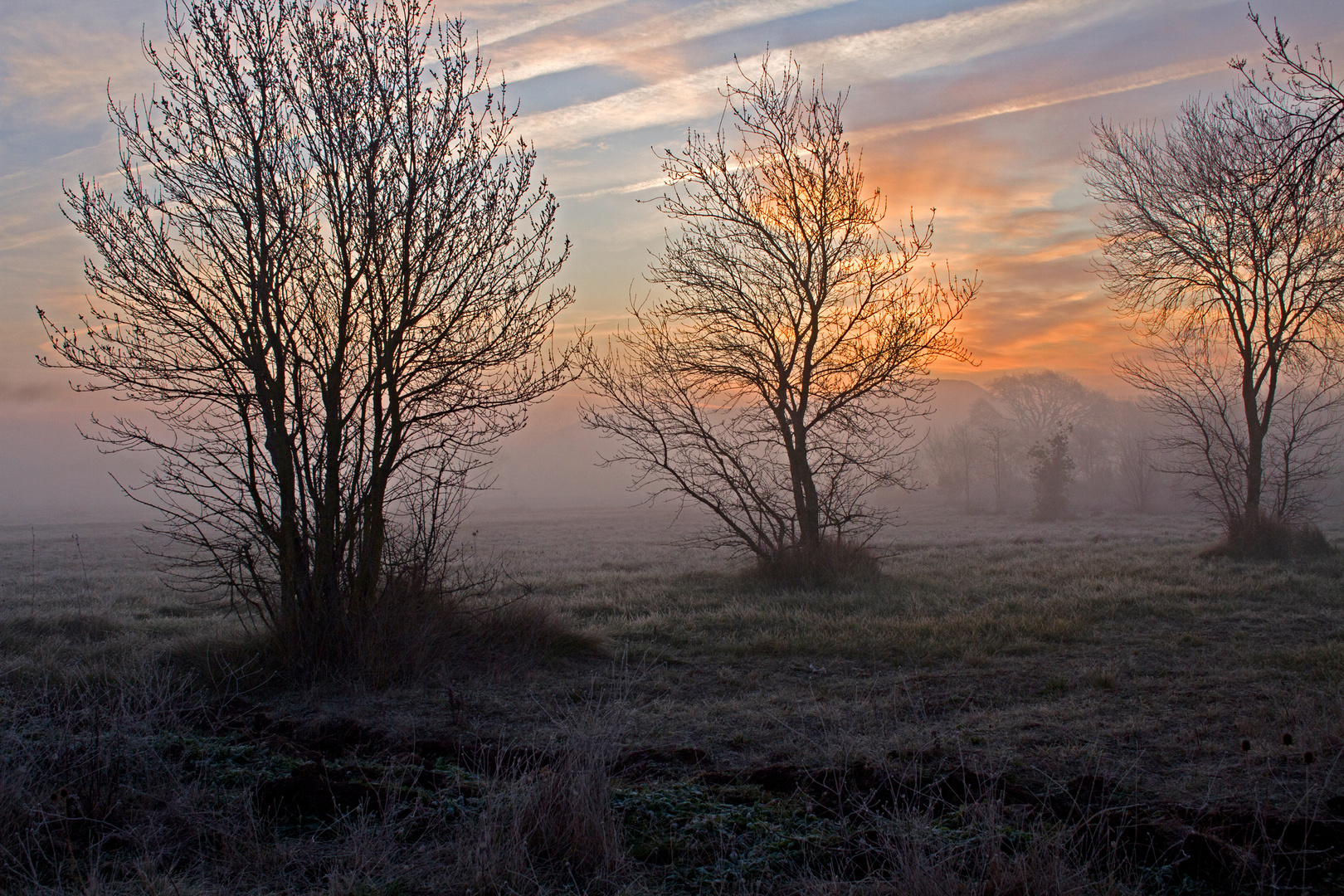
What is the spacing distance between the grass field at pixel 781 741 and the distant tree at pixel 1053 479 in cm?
3320

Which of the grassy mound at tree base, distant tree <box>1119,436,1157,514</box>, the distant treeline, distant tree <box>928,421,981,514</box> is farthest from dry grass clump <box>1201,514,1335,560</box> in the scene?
distant tree <box>928,421,981,514</box>

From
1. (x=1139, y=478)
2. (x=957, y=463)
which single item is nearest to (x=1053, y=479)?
(x=1139, y=478)

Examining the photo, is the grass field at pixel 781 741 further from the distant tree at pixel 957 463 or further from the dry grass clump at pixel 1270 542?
the distant tree at pixel 957 463

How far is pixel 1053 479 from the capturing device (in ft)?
137

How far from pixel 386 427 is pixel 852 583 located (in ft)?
25.3

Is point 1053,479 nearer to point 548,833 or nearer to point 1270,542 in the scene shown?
point 1270,542

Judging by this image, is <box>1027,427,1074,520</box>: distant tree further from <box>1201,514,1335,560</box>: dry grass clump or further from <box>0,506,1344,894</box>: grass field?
<box>0,506,1344,894</box>: grass field

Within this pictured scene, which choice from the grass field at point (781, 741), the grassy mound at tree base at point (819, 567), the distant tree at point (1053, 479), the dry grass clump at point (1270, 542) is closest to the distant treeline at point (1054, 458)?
the distant tree at point (1053, 479)

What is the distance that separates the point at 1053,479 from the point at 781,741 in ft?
137

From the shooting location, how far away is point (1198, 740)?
15.1 ft

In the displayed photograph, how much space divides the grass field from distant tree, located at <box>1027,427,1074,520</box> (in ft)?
109

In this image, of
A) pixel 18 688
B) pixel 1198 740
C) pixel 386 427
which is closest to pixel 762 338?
pixel 386 427

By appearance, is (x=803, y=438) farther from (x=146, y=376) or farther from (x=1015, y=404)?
(x=1015, y=404)

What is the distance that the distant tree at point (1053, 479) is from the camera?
41.5m
